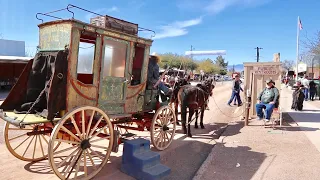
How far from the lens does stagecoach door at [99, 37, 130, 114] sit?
4.61 meters

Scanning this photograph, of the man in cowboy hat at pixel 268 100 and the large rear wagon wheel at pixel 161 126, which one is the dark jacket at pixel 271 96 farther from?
the large rear wagon wheel at pixel 161 126

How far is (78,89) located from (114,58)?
3.31ft

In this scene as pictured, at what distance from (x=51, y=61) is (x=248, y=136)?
5632 millimetres

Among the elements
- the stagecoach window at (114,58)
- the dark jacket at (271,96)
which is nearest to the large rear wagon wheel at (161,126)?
the stagecoach window at (114,58)

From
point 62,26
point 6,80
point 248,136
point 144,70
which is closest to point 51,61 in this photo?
point 62,26

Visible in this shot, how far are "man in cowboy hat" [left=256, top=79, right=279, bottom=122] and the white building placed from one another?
33175 millimetres

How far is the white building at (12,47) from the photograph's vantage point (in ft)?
108

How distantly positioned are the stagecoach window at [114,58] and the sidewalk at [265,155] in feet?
7.97

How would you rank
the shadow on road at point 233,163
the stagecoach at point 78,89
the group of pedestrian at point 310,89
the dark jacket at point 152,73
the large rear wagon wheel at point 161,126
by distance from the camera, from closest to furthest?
the stagecoach at point 78,89 → the shadow on road at point 233,163 → the large rear wagon wheel at point 161,126 → the dark jacket at point 152,73 → the group of pedestrian at point 310,89

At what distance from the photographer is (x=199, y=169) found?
16.0 ft

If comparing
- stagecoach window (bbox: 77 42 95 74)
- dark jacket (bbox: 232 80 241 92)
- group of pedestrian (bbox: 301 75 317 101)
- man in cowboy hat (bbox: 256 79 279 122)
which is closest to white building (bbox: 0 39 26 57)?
dark jacket (bbox: 232 80 241 92)

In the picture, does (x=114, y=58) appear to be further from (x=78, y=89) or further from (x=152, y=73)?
(x=152, y=73)

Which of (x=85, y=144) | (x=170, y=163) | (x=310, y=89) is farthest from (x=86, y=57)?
(x=310, y=89)

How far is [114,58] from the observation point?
4871mm
